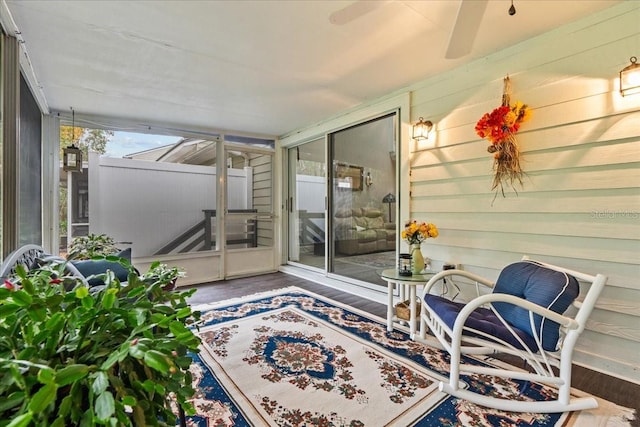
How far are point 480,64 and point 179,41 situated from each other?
2531mm

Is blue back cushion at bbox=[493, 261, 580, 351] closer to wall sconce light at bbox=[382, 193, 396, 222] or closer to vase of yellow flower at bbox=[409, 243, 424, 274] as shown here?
vase of yellow flower at bbox=[409, 243, 424, 274]

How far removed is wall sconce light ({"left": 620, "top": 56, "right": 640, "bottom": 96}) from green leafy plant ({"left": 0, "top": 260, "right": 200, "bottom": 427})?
8.96 feet

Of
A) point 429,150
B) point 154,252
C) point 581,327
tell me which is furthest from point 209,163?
point 581,327

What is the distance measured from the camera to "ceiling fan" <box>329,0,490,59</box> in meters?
1.40

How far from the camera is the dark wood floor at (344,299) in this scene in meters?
1.78

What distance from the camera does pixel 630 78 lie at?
1.83 metres

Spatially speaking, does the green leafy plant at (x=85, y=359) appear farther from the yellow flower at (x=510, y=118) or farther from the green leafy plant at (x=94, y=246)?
the green leafy plant at (x=94, y=246)

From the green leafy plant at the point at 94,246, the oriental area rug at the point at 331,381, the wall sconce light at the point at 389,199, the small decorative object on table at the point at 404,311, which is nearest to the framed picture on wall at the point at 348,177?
the wall sconce light at the point at 389,199

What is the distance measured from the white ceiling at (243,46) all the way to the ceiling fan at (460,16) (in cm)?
8

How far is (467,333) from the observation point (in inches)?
72.8

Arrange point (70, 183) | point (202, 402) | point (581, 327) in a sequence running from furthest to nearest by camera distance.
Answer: point (70, 183) → point (202, 402) → point (581, 327)

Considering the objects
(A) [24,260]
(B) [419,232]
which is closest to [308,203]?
(B) [419,232]

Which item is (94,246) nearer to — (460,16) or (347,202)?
(347,202)

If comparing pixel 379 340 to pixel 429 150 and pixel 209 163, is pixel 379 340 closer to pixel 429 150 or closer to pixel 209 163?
pixel 429 150
